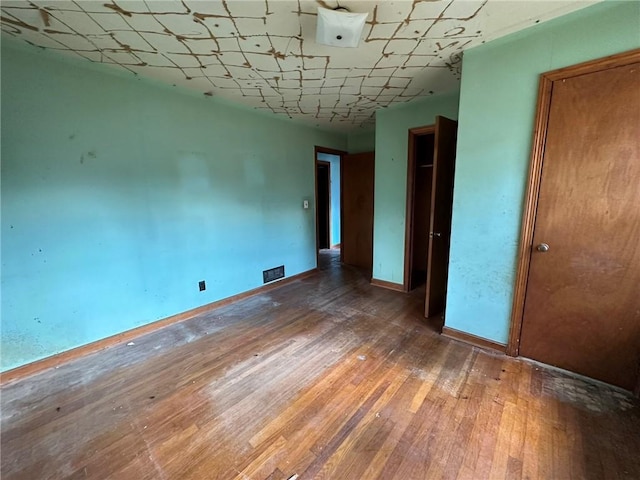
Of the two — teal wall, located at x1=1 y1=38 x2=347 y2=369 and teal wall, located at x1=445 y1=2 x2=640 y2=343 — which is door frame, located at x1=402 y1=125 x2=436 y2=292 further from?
teal wall, located at x1=1 y1=38 x2=347 y2=369

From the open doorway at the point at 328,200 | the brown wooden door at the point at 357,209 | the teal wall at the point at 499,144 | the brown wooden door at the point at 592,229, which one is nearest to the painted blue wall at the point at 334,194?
the open doorway at the point at 328,200

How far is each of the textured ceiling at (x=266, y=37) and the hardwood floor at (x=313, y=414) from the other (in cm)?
234

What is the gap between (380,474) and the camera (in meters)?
1.24

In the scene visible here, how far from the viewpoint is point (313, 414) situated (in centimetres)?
158

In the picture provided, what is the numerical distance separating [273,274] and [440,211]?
2.30m

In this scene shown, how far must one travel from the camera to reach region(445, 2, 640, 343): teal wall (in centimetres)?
161

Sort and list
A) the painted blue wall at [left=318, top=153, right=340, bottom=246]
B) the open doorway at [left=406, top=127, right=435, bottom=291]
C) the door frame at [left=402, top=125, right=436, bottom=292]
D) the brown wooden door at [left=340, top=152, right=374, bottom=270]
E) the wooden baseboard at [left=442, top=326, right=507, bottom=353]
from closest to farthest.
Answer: the wooden baseboard at [left=442, top=326, right=507, bottom=353], the door frame at [left=402, top=125, right=436, bottom=292], the open doorway at [left=406, top=127, right=435, bottom=291], the brown wooden door at [left=340, top=152, right=374, bottom=270], the painted blue wall at [left=318, top=153, right=340, bottom=246]

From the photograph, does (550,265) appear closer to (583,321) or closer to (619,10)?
(583,321)

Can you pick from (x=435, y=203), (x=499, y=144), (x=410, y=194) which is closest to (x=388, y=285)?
(x=410, y=194)

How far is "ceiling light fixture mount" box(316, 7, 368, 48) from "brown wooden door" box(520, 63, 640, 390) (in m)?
1.36

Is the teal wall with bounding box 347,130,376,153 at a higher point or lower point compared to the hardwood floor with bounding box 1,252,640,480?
higher

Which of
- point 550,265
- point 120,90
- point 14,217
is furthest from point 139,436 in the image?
point 550,265

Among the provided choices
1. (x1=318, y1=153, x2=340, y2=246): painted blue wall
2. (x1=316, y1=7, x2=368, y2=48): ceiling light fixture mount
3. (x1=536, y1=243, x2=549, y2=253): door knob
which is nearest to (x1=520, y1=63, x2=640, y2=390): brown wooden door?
(x1=536, y1=243, x2=549, y2=253): door knob

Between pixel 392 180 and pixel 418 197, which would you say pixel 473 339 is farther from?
pixel 418 197
